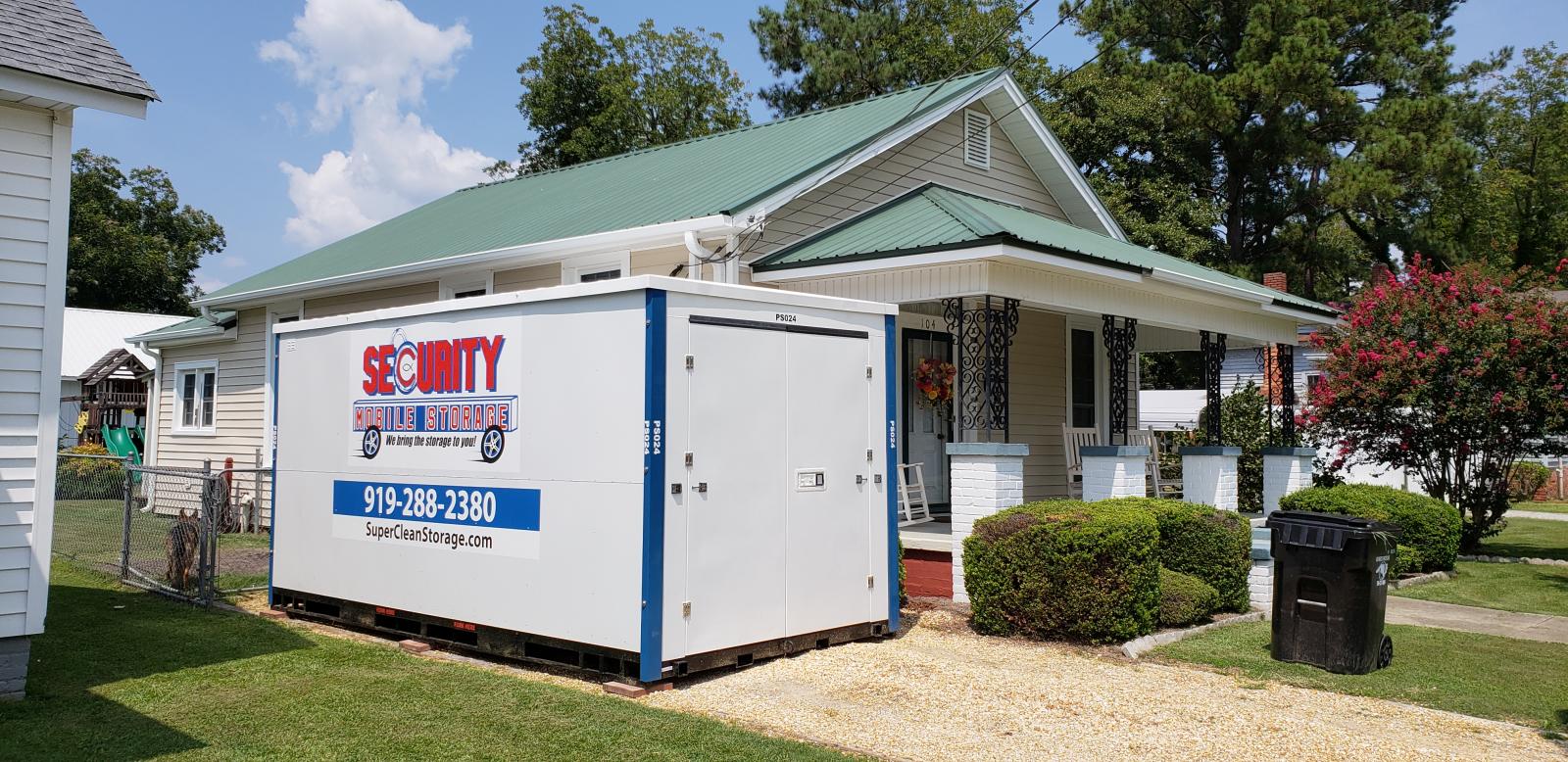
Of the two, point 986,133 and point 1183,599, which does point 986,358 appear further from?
point 986,133

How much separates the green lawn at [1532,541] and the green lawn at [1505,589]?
1.91m

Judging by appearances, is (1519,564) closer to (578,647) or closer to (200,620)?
(578,647)

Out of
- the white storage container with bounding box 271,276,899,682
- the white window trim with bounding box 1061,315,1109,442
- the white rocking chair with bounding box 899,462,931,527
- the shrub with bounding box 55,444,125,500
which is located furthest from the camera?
the white window trim with bounding box 1061,315,1109,442

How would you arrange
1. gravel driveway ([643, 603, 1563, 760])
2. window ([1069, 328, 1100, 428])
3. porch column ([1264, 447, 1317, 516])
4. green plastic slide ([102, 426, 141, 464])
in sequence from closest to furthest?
gravel driveway ([643, 603, 1563, 760])
porch column ([1264, 447, 1317, 516])
window ([1069, 328, 1100, 428])
green plastic slide ([102, 426, 141, 464])

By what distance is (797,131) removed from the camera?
1582 cm

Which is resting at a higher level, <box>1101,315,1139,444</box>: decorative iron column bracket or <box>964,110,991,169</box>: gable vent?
<box>964,110,991,169</box>: gable vent

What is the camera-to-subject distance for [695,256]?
459 inches

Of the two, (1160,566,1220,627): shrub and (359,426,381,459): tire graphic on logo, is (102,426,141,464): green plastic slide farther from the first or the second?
(1160,566,1220,627): shrub

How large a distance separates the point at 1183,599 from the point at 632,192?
344 inches

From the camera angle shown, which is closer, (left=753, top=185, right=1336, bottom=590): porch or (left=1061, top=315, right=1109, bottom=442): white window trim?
(left=753, top=185, right=1336, bottom=590): porch

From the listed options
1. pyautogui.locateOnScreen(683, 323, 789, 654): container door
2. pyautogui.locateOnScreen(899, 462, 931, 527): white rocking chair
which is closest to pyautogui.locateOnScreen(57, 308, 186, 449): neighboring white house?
pyautogui.locateOnScreen(899, 462, 931, 527): white rocking chair

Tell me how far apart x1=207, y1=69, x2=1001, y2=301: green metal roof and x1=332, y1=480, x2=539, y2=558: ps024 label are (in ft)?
14.5

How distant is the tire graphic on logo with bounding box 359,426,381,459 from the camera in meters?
9.19

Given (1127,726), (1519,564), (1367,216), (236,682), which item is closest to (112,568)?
(236,682)
